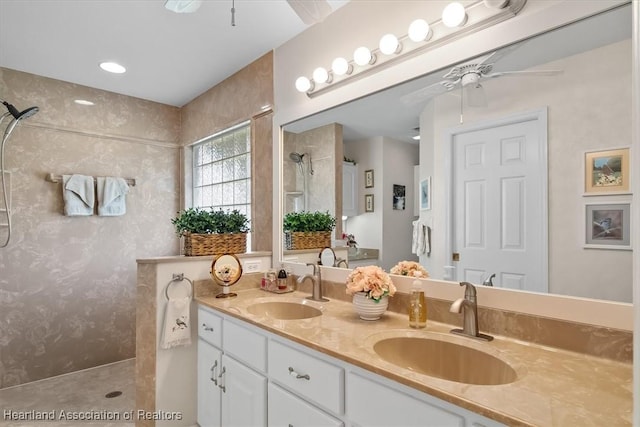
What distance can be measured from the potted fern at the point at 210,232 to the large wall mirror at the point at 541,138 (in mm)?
837

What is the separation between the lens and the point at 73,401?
2.49 metres

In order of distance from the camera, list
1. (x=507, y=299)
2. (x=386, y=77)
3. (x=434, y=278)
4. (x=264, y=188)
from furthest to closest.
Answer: (x=264, y=188), (x=386, y=77), (x=434, y=278), (x=507, y=299)

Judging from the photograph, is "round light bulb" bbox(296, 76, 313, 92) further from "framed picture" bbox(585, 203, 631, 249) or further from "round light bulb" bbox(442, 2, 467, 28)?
"framed picture" bbox(585, 203, 631, 249)

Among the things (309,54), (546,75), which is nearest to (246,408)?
(546,75)

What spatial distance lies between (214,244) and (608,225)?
1953 mm

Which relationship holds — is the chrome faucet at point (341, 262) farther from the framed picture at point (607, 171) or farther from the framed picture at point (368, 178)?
the framed picture at point (607, 171)

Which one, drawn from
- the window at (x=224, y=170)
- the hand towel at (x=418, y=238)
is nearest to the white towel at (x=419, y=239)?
the hand towel at (x=418, y=238)

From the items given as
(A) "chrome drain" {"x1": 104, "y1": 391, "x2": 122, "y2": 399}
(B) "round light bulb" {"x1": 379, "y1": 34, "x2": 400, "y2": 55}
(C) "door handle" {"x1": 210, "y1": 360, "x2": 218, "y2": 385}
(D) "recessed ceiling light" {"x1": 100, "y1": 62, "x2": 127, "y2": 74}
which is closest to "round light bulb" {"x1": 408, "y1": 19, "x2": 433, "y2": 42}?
(B) "round light bulb" {"x1": 379, "y1": 34, "x2": 400, "y2": 55}

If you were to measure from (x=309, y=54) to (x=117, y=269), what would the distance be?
2.54 meters

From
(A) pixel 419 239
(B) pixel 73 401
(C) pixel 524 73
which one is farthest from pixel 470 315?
(B) pixel 73 401

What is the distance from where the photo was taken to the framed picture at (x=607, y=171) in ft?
3.53

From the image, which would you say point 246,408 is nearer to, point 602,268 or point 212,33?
point 602,268

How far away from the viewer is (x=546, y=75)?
1.24 m

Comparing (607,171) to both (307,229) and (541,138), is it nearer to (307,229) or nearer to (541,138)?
(541,138)
